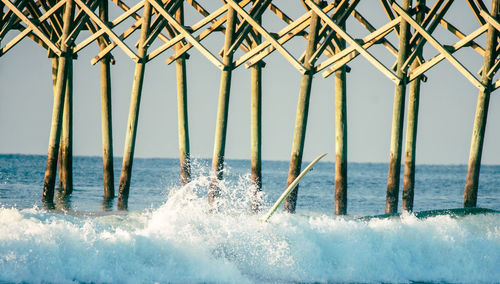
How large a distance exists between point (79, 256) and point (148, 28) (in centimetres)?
616

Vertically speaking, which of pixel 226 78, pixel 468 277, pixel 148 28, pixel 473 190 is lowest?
pixel 468 277

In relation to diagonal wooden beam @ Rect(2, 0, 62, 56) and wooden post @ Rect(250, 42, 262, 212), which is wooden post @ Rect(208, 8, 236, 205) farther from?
diagonal wooden beam @ Rect(2, 0, 62, 56)

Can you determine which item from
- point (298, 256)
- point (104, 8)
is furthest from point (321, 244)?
point (104, 8)

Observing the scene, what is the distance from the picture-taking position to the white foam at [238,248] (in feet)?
28.0

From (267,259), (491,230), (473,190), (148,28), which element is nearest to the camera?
(267,259)

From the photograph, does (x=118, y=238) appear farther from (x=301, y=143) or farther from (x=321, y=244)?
(x=301, y=143)

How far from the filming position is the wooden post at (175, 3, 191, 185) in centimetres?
1442

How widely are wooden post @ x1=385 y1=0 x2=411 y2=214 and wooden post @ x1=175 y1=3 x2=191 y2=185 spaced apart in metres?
3.89

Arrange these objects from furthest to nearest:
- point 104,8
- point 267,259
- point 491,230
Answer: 1. point 104,8
2. point 491,230
3. point 267,259

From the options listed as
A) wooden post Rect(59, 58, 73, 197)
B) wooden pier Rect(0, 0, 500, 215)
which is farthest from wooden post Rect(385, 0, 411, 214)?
wooden post Rect(59, 58, 73, 197)

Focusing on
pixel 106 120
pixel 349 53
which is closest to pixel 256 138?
pixel 349 53

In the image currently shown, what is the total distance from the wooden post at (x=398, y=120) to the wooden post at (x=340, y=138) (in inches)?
37.4

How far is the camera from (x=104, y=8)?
602 inches

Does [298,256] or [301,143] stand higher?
[301,143]
